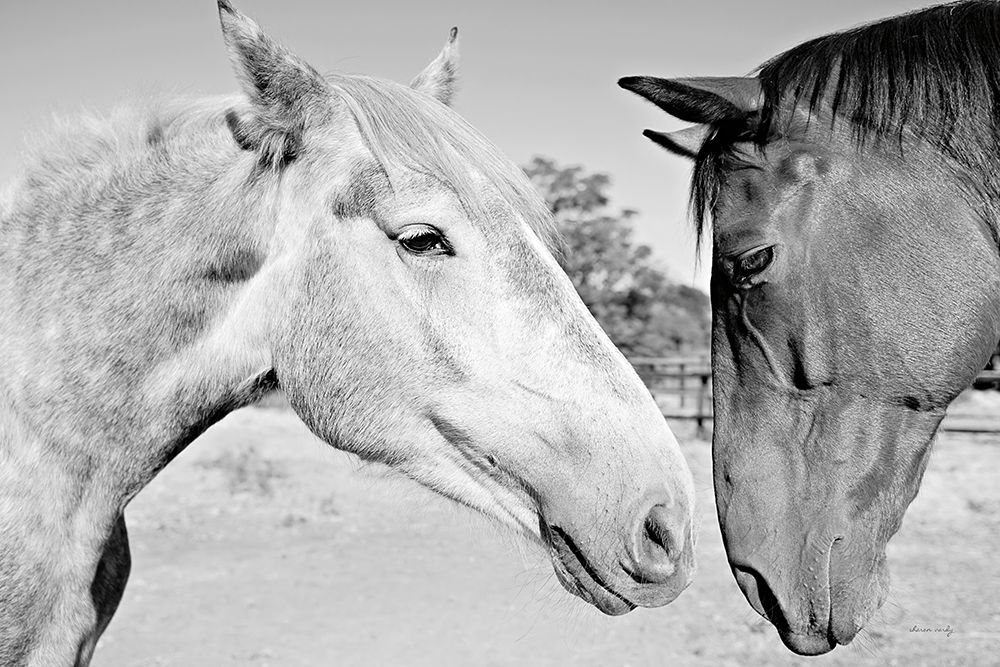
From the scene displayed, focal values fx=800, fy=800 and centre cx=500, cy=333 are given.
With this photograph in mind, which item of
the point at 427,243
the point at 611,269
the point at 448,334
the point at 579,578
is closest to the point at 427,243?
the point at 427,243

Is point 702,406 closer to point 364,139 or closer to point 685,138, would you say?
point 685,138

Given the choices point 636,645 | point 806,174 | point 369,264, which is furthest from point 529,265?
point 636,645

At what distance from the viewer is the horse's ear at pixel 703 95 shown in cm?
234

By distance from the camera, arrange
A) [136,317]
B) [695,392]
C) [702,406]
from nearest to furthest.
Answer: [136,317] < [702,406] < [695,392]

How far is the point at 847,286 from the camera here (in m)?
2.21

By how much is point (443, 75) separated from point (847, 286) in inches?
56.0

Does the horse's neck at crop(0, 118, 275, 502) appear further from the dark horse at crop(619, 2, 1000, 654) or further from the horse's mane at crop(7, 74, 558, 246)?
the dark horse at crop(619, 2, 1000, 654)

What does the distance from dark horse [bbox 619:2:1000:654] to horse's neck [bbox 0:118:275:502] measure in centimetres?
125

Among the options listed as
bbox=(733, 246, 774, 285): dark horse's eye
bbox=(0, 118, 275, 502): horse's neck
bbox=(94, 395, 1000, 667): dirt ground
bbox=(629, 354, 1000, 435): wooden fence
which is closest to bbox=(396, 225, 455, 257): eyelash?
bbox=(0, 118, 275, 502): horse's neck

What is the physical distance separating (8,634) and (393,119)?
1.61 m

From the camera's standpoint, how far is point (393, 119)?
2094 millimetres

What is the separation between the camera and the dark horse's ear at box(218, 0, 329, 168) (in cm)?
194

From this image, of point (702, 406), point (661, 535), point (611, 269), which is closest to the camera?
point (661, 535)

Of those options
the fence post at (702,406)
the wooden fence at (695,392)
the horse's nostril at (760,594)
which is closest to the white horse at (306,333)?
the horse's nostril at (760,594)
